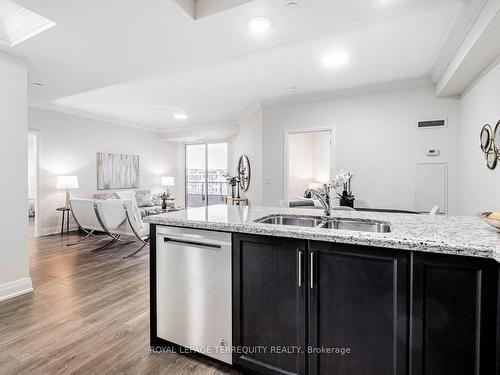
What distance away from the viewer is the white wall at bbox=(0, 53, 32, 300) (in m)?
2.72

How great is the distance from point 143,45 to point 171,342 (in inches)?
99.5

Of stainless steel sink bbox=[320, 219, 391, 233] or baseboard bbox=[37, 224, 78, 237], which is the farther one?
baseboard bbox=[37, 224, 78, 237]

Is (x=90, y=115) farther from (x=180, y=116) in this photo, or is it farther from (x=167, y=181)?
(x=167, y=181)

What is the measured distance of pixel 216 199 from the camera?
341 inches

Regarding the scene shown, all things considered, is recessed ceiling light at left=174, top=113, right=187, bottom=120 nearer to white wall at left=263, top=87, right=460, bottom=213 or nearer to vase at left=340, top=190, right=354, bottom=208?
white wall at left=263, top=87, right=460, bottom=213

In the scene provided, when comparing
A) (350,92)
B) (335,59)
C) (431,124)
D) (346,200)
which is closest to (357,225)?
(335,59)

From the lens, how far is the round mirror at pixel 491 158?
280cm

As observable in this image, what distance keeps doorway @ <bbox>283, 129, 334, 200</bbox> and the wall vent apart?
121 inches

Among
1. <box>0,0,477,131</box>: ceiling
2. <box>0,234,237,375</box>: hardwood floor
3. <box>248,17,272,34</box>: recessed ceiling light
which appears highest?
<box>0,0,477,131</box>: ceiling

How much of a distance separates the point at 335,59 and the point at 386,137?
179 cm

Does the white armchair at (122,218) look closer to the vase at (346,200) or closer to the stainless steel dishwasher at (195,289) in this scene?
the stainless steel dishwasher at (195,289)

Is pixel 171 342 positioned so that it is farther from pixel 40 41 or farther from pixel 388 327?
pixel 40 41

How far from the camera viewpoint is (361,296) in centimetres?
132

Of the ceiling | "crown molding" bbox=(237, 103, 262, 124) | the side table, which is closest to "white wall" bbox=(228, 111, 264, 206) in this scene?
"crown molding" bbox=(237, 103, 262, 124)
